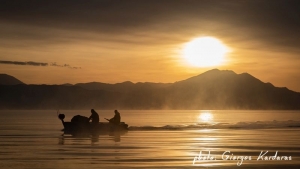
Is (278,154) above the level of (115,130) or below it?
below

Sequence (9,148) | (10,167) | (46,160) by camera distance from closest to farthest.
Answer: (10,167), (46,160), (9,148)

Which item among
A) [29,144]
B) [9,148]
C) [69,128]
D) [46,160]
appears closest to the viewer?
[46,160]

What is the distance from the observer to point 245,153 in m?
34.6

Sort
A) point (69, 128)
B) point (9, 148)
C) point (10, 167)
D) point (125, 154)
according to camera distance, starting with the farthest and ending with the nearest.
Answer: point (69, 128) → point (9, 148) → point (125, 154) → point (10, 167)

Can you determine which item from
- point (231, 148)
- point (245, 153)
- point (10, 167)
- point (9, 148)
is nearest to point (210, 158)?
point (245, 153)

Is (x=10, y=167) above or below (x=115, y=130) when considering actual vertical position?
below

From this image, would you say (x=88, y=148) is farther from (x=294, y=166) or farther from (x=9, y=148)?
(x=294, y=166)

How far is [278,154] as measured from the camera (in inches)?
1318

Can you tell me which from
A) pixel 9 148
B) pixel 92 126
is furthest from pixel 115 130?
pixel 9 148

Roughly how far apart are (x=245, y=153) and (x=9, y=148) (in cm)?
1599

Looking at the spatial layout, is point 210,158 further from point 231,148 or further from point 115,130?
point 115,130

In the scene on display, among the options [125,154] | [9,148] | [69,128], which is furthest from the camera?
[69,128]

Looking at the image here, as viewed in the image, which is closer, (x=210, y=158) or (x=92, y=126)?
(x=210, y=158)

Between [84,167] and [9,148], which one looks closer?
[84,167]
